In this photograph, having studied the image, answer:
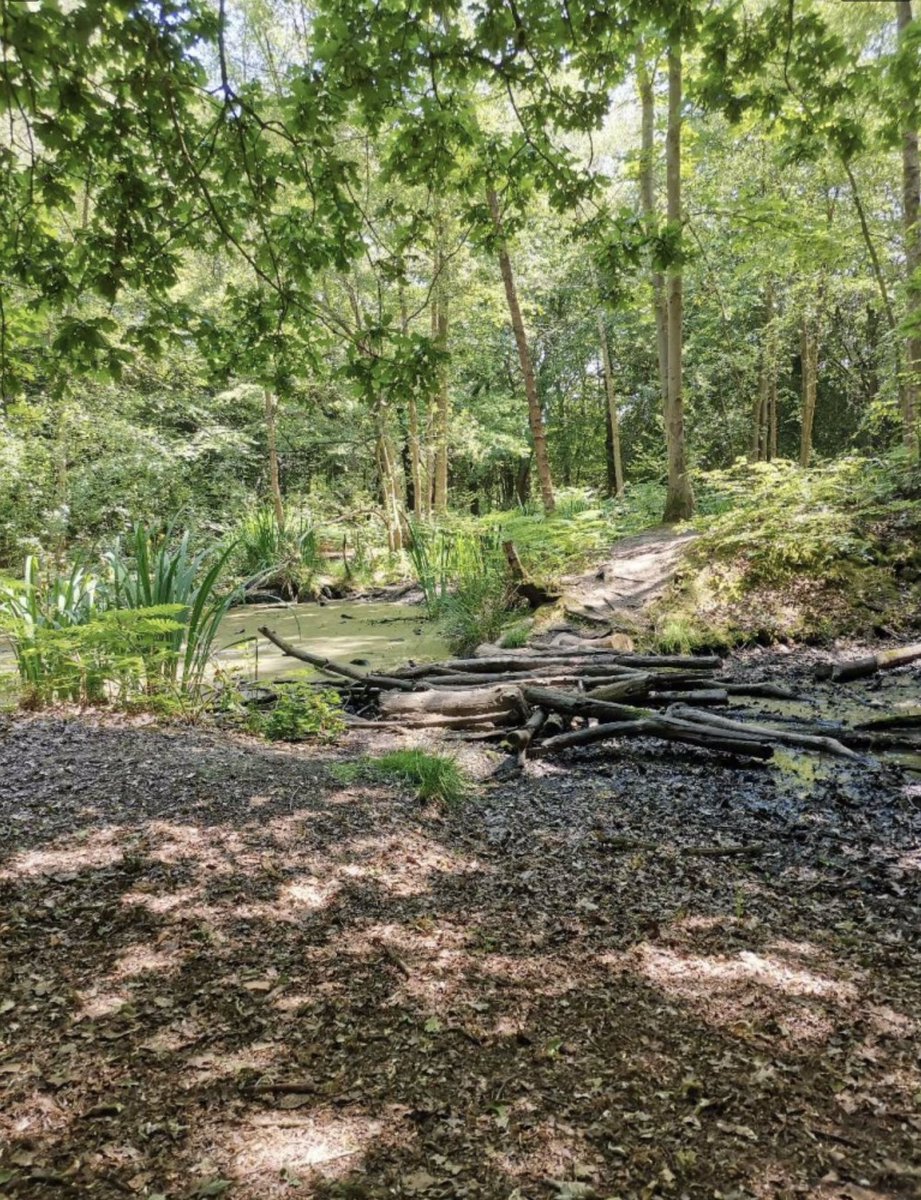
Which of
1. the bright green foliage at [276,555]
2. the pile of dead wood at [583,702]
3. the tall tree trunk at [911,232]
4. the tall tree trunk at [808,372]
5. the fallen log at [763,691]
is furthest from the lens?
the tall tree trunk at [808,372]

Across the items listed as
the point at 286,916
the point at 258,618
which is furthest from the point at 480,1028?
the point at 258,618

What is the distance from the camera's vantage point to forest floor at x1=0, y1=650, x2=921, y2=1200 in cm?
120

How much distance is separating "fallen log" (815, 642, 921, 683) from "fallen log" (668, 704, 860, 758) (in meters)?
1.35

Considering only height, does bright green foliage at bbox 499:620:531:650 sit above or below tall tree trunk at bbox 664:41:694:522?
below

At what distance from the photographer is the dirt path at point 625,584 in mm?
6523

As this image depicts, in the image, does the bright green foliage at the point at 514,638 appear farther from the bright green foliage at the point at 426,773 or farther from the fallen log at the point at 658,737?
the bright green foliage at the point at 426,773

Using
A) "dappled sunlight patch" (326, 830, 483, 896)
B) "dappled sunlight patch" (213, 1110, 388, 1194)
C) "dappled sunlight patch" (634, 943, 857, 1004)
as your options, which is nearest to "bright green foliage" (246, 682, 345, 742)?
"dappled sunlight patch" (326, 830, 483, 896)

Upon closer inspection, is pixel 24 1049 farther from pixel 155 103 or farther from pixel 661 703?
pixel 661 703

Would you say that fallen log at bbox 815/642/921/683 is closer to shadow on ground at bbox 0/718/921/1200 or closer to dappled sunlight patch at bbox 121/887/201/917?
shadow on ground at bbox 0/718/921/1200

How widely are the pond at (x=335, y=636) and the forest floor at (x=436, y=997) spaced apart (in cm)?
263

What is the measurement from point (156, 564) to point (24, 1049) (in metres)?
3.44

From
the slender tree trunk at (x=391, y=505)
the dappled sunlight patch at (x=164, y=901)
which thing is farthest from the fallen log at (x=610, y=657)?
the slender tree trunk at (x=391, y=505)

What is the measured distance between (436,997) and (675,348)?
28.0ft

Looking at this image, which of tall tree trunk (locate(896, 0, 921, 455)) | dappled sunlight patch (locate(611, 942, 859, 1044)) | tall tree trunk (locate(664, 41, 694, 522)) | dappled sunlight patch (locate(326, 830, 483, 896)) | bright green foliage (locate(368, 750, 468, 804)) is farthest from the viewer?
tall tree trunk (locate(664, 41, 694, 522))
